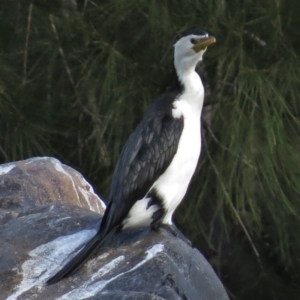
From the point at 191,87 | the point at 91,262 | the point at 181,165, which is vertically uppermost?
the point at 191,87

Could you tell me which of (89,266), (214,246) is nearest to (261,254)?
(214,246)

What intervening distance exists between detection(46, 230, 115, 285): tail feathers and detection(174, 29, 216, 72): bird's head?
1.51 ft

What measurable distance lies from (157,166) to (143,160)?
3 cm

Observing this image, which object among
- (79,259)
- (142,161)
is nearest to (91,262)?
(79,259)

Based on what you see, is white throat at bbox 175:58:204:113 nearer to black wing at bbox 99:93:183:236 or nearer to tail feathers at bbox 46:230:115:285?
black wing at bbox 99:93:183:236

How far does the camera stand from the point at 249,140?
2.64m

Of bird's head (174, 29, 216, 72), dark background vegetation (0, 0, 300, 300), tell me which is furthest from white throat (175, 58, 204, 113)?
dark background vegetation (0, 0, 300, 300)

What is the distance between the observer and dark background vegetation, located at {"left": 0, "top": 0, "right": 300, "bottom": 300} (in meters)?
2.68

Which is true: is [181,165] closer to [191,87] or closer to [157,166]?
[157,166]

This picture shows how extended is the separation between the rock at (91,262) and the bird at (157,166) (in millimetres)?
49

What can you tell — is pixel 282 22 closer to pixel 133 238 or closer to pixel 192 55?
pixel 192 55

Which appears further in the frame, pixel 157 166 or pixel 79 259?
pixel 157 166

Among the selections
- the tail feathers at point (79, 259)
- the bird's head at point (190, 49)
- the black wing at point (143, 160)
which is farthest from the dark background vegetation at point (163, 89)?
the tail feathers at point (79, 259)

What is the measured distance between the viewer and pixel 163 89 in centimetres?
270
